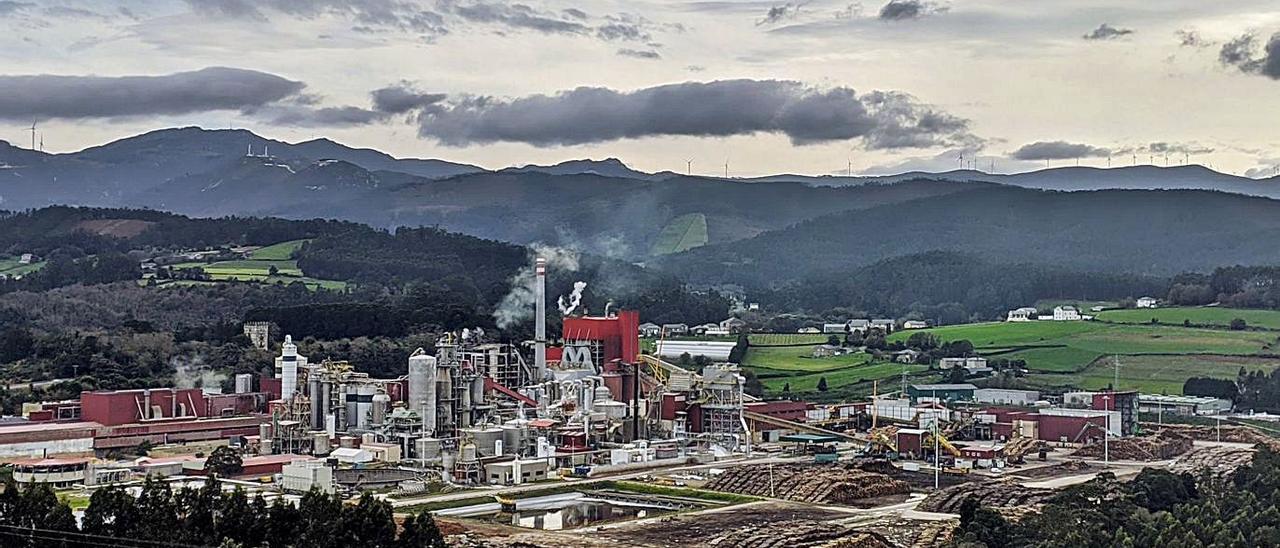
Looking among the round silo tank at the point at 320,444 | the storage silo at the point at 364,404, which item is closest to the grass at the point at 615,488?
the round silo tank at the point at 320,444

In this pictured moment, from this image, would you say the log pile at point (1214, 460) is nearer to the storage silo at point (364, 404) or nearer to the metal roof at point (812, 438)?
the metal roof at point (812, 438)

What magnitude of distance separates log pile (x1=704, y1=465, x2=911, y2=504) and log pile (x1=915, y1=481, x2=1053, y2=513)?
1.67 meters

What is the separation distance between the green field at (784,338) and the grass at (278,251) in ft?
85.5

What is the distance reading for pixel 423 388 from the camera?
46969mm

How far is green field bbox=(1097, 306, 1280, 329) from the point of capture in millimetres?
72688

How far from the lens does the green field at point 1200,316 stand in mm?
72688

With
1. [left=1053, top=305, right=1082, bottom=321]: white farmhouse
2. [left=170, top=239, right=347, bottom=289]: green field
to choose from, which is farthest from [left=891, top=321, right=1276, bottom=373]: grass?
[left=170, top=239, right=347, bottom=289]: green field

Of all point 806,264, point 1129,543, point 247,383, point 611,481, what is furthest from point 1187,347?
point 806,264

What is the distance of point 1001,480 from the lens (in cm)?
4403

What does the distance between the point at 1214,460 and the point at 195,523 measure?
30208mm

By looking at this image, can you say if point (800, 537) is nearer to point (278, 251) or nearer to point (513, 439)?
point (513, 439)

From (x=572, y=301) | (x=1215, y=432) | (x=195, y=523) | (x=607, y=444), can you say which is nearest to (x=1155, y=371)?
(x=1215, y=432)

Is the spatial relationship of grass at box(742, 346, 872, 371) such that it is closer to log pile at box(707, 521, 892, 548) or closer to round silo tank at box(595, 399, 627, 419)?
round silo tank at box(595, 399, 627, 419)

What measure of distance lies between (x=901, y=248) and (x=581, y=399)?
10485cm
